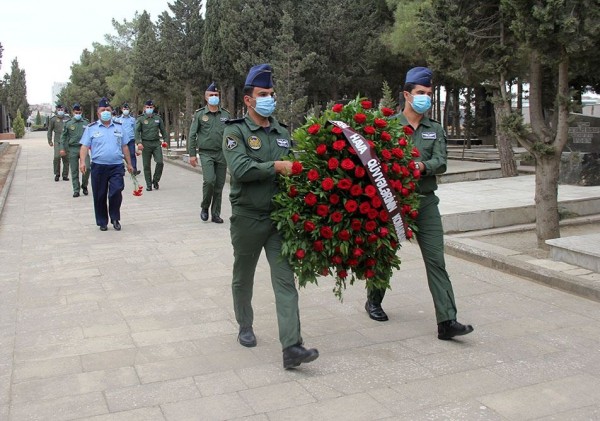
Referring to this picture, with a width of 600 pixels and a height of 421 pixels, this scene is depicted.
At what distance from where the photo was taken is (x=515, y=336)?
5.19 meters

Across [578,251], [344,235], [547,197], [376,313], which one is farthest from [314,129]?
[547,197]

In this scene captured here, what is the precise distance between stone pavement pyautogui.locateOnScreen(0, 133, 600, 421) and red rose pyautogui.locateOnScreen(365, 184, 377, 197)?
1153mm

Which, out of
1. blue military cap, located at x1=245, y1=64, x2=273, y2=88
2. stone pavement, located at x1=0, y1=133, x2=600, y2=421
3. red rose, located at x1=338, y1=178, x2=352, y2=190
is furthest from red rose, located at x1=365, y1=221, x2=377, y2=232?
blue military cap, located at x1=245, y1=64, x2=273, y2=88

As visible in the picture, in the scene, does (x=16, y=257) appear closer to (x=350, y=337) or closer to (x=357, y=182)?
(x=350, y=337)

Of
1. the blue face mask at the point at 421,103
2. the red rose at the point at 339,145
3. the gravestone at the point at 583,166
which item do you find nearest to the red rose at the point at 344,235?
the red rose at the point at 339,145

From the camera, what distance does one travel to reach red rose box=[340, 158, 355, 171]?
432cm

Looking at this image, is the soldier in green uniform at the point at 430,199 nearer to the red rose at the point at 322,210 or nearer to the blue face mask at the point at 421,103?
the blue face mask at the point at 421,103

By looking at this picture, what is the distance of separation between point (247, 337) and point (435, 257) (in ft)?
4.86

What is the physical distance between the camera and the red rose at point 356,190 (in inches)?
171

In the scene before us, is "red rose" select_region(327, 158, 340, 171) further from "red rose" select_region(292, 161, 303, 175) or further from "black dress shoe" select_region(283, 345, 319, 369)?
"black dress shoe" select_region(283, 345, 319, 369)

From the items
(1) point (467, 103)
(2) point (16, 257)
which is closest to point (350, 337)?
(2) point (16, 257)

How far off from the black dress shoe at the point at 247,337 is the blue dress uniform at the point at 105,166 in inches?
212

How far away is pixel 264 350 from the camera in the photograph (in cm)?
497

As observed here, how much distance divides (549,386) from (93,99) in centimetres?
6871
